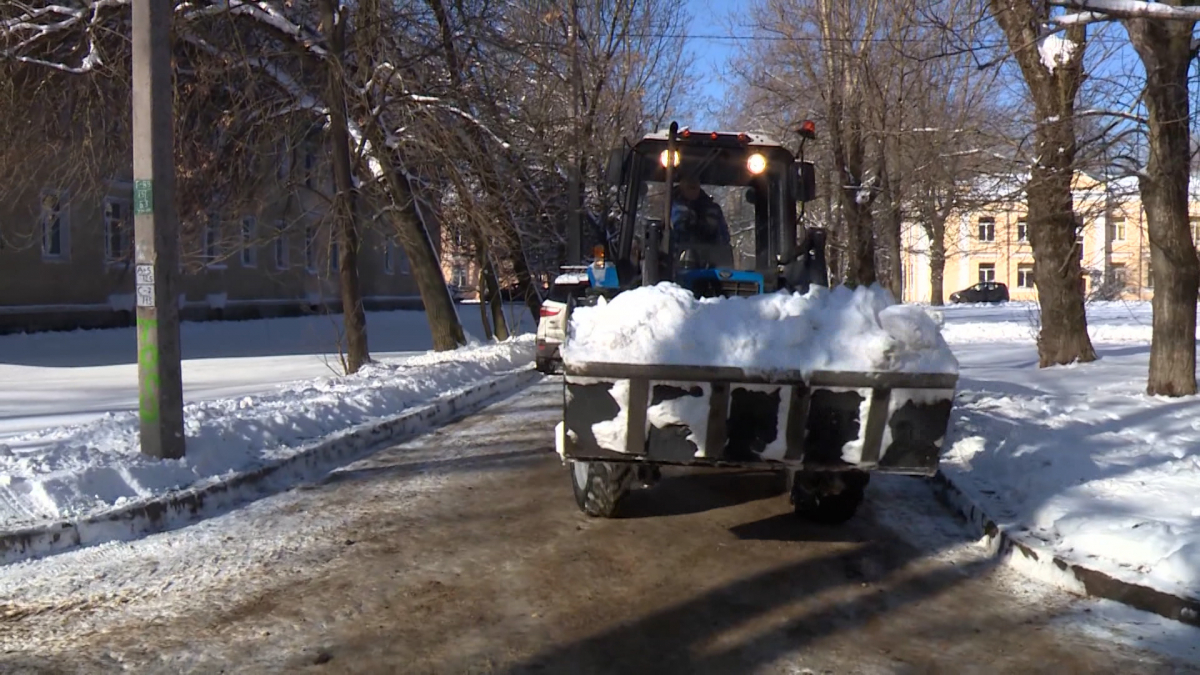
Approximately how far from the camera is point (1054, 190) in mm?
14375

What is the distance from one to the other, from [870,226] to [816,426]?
23062 mm

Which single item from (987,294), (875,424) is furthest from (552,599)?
(987,294)

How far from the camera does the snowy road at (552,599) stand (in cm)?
474

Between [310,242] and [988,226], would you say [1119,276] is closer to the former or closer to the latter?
[988,226]

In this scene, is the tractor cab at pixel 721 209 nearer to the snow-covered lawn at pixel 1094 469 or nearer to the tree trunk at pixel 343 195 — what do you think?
the snow-covered lawn at pixel 1094 469

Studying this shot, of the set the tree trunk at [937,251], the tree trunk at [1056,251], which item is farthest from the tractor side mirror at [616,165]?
the tree trunk at [937,251]

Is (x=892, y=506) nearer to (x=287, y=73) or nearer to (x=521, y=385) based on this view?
(x=521, y=385)

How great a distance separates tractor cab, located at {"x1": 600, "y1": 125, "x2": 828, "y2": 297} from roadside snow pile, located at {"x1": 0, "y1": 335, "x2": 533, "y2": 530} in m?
3.50

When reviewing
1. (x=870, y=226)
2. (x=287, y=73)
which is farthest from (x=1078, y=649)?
(x=870, y=226)

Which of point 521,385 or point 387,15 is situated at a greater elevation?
point 387,15

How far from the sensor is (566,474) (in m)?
8.95

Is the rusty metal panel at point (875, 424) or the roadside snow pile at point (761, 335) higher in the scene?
the roadside snow pile at point (761, 335)

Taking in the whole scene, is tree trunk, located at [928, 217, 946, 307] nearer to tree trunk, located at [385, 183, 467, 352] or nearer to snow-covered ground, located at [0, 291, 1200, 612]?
snow-covered ground, located at [0, 291, 1200, 612]

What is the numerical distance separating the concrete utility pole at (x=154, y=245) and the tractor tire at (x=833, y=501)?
4716 millimetres
